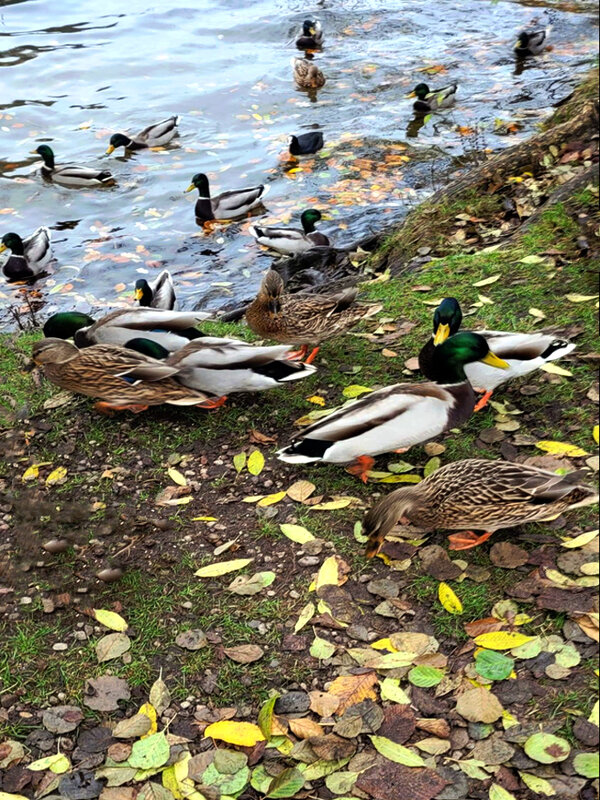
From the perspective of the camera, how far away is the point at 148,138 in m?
10.8

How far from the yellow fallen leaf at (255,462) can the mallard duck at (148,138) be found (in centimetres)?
763

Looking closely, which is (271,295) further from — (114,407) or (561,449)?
(561,449)

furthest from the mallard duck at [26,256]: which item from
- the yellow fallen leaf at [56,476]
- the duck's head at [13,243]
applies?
the yellow fallen leaf at [56,476]

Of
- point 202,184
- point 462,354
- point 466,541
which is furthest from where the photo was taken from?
point 202,184

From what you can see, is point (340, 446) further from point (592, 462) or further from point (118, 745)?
point (118, 745)

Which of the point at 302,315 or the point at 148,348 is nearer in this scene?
the point at 148,348

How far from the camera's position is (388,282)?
19.6ft

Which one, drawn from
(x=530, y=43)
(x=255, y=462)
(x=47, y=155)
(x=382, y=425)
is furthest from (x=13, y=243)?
(x=530, y=43)

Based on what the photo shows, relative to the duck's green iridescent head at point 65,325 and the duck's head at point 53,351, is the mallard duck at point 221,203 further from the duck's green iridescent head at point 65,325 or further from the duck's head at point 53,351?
the duck's head at point 53,351

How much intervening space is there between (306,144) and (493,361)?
6.76 m

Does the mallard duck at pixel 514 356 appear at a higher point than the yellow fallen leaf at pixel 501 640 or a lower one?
higher

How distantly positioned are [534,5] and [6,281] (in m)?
11.4

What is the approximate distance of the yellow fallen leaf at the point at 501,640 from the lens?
9.57ft

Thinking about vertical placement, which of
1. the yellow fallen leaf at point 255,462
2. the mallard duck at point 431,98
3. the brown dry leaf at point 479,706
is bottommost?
the brown dry leaf at point 479,706
